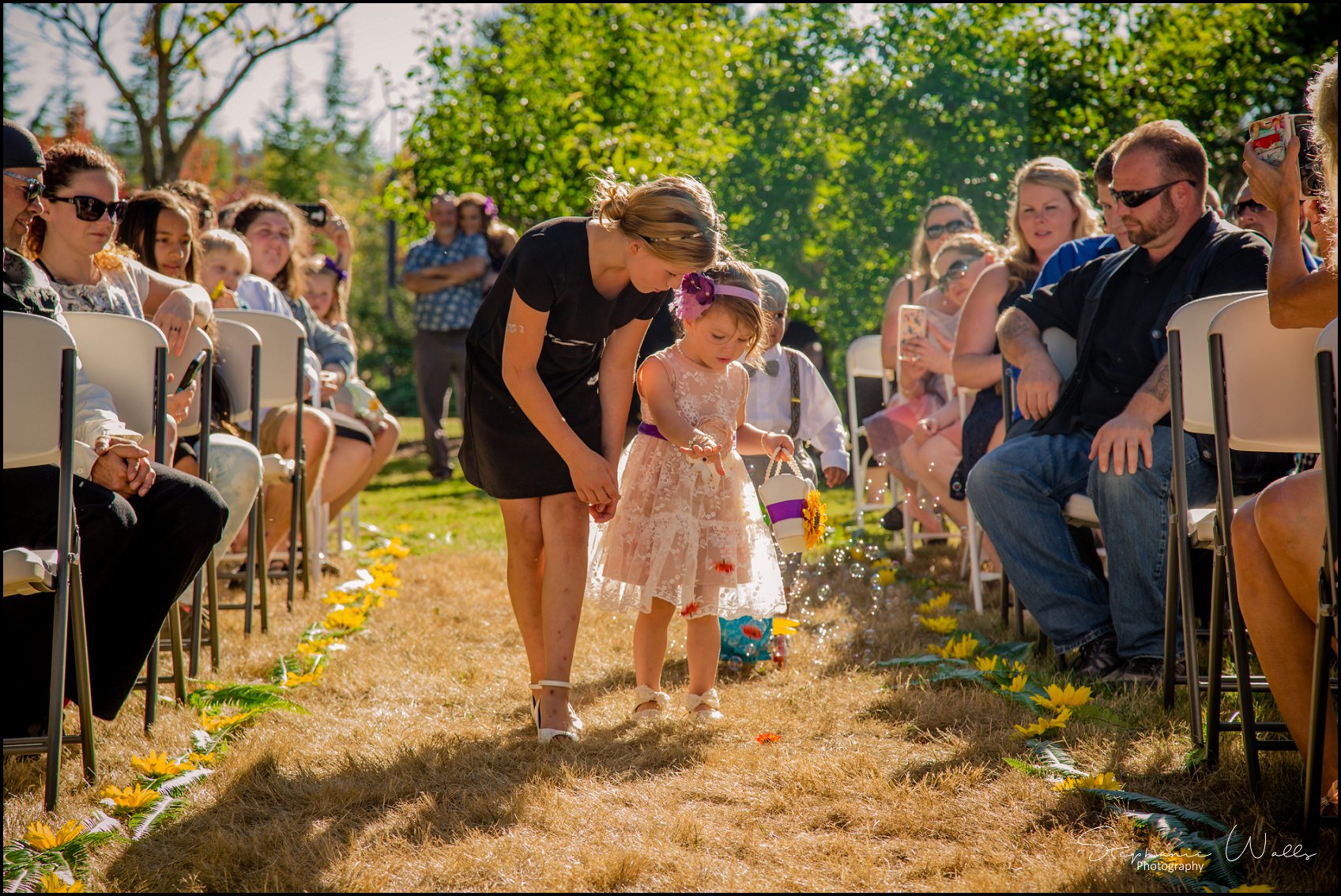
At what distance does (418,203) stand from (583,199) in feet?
6.24

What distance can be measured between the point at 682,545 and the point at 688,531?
0.05 meters

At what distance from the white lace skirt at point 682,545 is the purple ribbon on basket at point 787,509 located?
0.79 feet

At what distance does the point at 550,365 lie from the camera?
329 cm

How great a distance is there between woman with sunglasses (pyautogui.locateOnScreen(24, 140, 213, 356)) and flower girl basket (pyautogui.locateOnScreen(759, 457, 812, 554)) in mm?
2055

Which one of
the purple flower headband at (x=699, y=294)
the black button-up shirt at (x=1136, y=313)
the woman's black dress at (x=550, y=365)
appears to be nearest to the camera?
the woman's black dress at (x=550, y=365)

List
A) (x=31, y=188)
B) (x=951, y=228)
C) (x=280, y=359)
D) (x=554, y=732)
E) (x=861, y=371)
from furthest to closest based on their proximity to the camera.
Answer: (x=861, y=371)
(x=951, y=228)
(x=280, y=359)
(x=554, y=732)
(x=31, y=188)

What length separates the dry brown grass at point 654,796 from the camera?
7.45 ft

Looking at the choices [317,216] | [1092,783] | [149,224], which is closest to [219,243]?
[149,224]

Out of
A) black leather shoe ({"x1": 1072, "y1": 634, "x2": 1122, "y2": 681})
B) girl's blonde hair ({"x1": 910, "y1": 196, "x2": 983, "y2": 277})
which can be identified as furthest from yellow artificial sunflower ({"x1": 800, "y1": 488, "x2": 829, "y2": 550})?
girl's blonde hair ({"x1": 910, "y1": 196, "x2": 983, "y2": 277})

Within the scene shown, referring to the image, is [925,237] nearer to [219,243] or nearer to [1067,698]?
[219,243]

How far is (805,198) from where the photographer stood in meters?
10.1

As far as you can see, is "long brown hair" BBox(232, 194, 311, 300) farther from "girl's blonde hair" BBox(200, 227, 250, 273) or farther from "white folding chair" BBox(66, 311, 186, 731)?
"white folding chair" BBox(66, 311, 186, 731)

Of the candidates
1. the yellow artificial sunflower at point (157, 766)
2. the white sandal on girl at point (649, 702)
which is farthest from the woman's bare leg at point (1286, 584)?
the yellow artificial sunflower at point (157, 766)

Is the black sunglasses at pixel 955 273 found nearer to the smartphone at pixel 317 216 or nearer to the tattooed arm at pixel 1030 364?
the tattooed arm at pixel 1030 364
